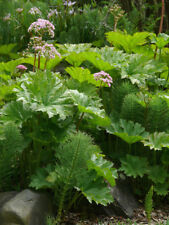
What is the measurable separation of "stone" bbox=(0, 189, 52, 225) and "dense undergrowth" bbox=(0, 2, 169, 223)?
80mm

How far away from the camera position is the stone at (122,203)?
2182 millimetres

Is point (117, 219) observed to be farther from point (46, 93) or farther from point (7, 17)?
point (7, 17)

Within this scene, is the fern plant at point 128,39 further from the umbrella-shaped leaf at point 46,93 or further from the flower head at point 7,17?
the flower head at point 7,17

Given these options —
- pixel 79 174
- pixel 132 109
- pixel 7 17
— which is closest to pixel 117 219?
pixel 79 174

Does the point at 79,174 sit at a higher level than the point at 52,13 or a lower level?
lower

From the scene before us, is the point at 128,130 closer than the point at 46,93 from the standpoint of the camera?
No

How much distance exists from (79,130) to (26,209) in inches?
28.7

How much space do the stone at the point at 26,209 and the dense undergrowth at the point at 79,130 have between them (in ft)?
0.26

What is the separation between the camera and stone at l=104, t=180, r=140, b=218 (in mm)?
2182

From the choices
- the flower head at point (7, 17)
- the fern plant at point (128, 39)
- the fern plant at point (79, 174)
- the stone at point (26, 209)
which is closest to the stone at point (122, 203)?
the fern plant at point (79, 174)

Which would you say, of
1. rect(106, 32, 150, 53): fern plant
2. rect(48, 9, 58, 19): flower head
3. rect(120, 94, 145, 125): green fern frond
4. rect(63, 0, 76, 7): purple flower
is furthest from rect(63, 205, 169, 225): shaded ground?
rect(63, 0, 76, 7): purple flower

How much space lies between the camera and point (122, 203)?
2211 mm

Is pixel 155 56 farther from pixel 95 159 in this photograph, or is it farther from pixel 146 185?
pixel 95 159

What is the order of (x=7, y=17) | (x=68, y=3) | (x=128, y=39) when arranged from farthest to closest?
(x=68, y=3) → (x=7, y=17) → (x=128, y=39)
